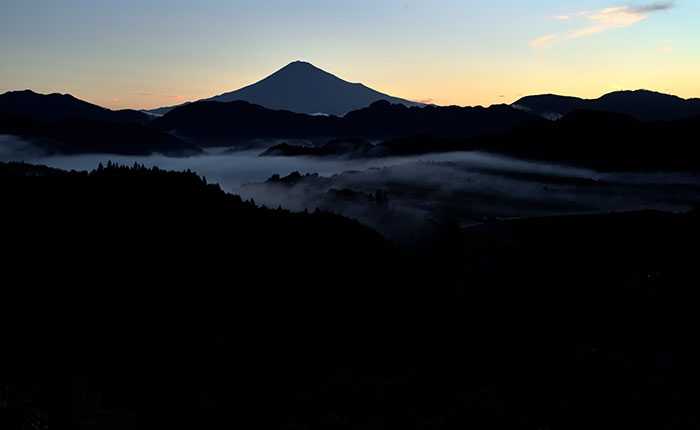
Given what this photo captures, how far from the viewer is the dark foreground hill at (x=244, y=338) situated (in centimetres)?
7406

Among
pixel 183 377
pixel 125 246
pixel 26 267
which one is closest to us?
pixel 183 377

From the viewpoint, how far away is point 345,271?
572 feet

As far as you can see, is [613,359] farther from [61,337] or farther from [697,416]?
[61,337]

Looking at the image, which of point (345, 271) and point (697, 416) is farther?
point (345, 271)

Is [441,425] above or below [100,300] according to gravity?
below

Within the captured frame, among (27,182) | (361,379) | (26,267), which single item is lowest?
(361,379)

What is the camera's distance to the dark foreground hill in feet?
243

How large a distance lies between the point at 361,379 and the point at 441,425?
2401cm

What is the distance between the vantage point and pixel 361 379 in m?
113

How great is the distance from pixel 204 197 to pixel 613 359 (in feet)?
456

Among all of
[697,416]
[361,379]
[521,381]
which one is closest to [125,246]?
[361,379]

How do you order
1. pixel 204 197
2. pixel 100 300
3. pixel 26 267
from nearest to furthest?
pixel 26 267
pixel 100 300
pixel 204 197

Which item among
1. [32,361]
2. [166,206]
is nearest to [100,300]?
[32,361]

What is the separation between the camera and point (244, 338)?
119 metres
